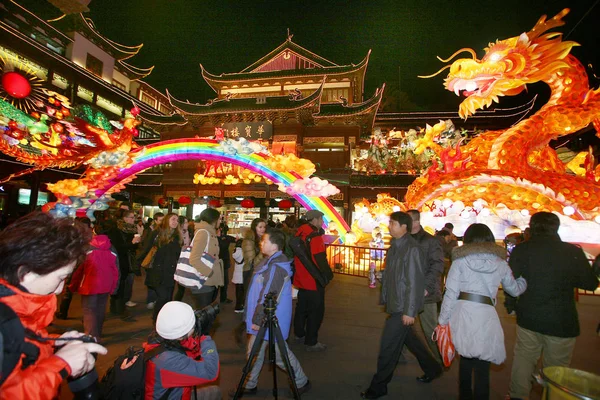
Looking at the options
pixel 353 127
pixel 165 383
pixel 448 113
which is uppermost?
pixel 448 113

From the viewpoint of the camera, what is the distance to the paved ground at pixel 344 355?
3.16 m

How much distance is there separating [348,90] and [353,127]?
4.32 m

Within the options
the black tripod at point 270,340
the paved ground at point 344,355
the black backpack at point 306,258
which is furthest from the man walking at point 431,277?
the black tripod at point 270,340

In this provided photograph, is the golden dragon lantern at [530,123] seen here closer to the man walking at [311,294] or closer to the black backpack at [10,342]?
the man walking at [311,294]

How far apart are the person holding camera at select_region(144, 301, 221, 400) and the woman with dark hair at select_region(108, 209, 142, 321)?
3705 mm

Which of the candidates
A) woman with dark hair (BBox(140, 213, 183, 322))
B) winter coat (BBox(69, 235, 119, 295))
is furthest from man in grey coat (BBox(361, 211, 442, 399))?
winter coat (BBox(69, 235, 119, 295))

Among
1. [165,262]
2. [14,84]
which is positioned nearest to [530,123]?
[165,262]

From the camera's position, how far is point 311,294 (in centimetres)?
421

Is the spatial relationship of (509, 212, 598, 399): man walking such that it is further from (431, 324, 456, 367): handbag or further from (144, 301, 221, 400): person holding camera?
(144, 301, 221, 400): person holding camera

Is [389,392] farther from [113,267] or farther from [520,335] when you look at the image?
[113,267]

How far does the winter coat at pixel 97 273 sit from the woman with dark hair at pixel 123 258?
125 centimetres

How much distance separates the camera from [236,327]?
15.8ft

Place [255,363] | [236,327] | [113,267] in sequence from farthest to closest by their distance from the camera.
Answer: [236,327] < [113,267] < [255,363]

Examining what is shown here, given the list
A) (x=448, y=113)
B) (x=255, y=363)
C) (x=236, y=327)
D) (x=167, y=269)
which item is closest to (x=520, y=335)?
(x=255, y=363)
